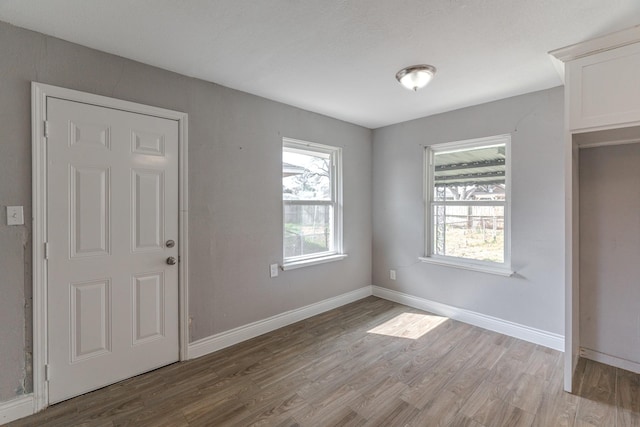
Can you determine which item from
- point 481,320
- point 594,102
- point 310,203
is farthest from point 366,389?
point 594,102

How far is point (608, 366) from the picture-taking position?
7.70 feet

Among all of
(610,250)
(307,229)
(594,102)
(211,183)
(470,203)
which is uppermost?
(594,102)

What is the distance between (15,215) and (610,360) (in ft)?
14.5

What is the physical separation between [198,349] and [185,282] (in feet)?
2.01

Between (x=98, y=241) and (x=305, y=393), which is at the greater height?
(x=98, y=241)

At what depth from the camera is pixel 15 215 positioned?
5.81 ft

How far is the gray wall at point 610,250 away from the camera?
228 cm

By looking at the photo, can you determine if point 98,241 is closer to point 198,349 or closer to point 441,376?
point 198,349

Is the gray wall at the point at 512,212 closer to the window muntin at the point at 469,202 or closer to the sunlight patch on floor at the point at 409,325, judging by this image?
the window muntin at the point at 469,202

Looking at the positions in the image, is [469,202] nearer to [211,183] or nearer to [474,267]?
[474,267]

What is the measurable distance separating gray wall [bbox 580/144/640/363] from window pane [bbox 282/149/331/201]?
8.09 feet

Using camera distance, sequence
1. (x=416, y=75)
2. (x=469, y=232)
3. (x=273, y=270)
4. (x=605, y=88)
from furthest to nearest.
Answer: (x=469, y=232), (x=273, y=270), (x=416, y=75), (x=605, y=88)

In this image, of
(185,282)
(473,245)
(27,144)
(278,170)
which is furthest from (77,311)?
(473,245)

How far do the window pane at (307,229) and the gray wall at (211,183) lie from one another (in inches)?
7.5
